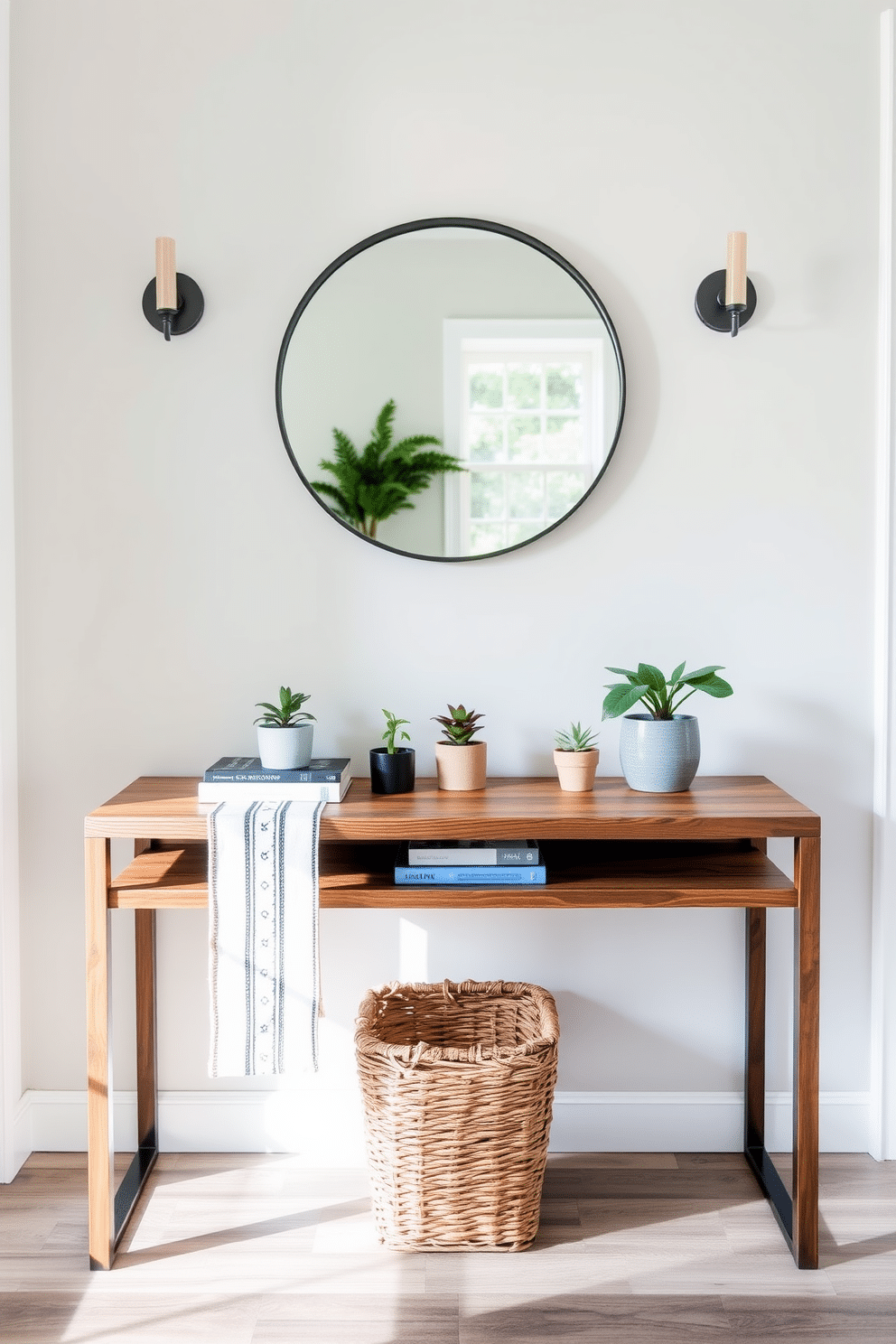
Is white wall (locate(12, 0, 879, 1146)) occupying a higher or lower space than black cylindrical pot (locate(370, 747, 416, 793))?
higher

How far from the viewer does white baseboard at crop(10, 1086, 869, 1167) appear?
2090 mm

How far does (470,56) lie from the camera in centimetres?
200

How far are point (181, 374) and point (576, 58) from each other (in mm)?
1009

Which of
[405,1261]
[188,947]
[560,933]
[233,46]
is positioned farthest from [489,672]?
[233,46]

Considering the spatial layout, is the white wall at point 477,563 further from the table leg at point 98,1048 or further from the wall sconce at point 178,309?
the table leg at point 98,1048

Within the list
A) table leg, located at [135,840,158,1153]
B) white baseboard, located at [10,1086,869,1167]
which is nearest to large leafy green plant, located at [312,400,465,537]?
table leg, located at [135,840,158,1153]

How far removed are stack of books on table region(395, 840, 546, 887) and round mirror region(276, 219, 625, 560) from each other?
62 cm

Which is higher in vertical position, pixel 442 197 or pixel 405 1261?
pixel 442 197

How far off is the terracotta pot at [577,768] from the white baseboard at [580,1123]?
0.70 meters

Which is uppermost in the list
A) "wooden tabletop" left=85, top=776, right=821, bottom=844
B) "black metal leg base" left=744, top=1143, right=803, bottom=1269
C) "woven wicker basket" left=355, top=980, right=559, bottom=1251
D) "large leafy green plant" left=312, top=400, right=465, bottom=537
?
"large leafy green plant" left=312, top=400, right=465, bottom=537

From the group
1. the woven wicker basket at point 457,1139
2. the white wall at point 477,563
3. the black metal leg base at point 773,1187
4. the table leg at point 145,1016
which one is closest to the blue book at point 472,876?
the woven wicker basket at point 457,1139

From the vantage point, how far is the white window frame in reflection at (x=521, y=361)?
2010 mm

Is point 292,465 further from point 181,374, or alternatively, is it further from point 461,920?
point 461,920

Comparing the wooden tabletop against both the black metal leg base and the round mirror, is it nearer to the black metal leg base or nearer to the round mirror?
the round mirror
